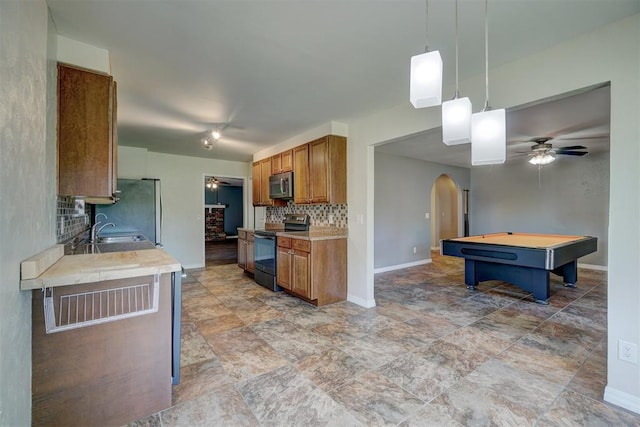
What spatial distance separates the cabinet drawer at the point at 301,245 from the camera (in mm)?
3570

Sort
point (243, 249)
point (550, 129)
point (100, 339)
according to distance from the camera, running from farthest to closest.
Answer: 1. point (243, 249)
2. point (550, 129)
3. point (100, 339)

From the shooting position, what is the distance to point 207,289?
172 inches

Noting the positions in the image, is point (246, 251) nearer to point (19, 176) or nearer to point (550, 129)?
point (19, 176)

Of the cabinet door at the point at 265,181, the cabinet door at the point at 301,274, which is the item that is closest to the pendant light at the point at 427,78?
the cabinet door at the point at 301,274

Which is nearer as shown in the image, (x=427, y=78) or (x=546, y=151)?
(x=427, y=78)

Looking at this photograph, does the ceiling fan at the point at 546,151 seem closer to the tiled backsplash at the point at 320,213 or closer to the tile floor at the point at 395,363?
the tile floor at the point at 395,363

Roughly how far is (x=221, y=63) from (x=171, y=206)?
4.30 meters

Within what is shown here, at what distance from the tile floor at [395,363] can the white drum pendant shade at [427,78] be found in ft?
5.76

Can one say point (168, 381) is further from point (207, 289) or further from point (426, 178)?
point (426, 178)

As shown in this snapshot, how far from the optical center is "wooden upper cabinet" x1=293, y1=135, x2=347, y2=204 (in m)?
3.80

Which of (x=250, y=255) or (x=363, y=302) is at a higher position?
(x=250, y=255)

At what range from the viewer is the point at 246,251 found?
5.27 metres

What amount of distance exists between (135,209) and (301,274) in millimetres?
3039

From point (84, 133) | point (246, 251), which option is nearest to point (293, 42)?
point (84, 133)
